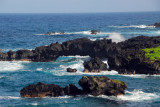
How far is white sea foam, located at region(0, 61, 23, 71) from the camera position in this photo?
7662cm


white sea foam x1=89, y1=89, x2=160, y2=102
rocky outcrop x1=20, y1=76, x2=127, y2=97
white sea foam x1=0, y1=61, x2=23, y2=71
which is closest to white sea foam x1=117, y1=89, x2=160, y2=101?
white sea foam x1=89, y1=89, x2=160, y2=102

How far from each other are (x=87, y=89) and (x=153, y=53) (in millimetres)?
28033

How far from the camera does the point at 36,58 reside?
283 feet

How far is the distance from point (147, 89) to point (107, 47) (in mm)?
29574

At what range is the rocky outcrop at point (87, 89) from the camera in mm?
51281

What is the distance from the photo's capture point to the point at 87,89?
2055 inches

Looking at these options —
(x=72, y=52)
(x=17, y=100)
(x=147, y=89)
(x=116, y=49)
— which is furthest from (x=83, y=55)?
(x=17, y=100)

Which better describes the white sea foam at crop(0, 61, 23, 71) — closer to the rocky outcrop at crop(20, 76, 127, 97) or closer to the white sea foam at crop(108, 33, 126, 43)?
the rocky outcrop at crop(20, 76, 127, 97)

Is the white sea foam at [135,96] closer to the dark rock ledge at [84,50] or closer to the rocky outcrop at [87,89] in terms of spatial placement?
the rocky outcrop at [87,89]

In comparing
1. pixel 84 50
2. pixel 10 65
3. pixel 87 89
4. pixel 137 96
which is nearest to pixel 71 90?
pixel 87 89

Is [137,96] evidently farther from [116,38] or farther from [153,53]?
[116,38]

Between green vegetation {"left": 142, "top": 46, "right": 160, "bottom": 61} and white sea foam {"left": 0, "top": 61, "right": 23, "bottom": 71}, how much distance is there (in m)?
26.9

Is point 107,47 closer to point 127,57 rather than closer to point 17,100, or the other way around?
point 127,57

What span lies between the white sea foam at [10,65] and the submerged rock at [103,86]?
2809 centimetres
